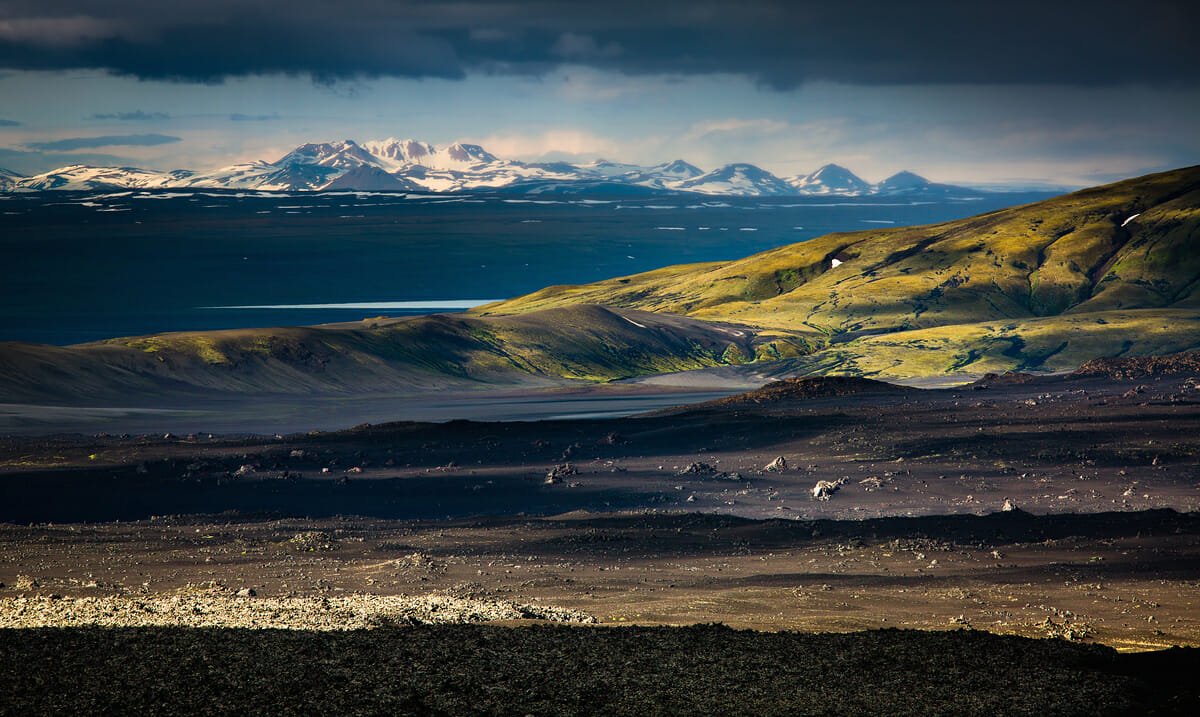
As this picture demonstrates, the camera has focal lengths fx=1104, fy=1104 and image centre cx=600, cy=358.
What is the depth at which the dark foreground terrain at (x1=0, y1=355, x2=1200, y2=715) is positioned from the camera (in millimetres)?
18547

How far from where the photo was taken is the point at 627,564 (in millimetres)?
36688

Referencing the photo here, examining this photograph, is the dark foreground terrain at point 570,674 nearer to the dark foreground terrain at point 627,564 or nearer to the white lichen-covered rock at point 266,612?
the dark foreground terrain at point 627,564

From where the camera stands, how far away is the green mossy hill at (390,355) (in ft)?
368

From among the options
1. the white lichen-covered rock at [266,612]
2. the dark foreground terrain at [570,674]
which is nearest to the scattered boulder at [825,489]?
the white lichen-covered rock at [266,612]

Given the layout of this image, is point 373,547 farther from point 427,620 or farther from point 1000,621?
point 1000,621

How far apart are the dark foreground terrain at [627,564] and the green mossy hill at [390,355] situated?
132 ft

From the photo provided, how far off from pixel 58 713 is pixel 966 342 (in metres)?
155

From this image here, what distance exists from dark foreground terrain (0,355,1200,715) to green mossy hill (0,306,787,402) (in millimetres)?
40114

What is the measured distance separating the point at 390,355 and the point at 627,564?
111 meters

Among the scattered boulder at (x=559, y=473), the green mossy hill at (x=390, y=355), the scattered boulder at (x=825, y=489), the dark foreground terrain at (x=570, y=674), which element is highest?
the dark foreground terrain at (x=570, y=674)

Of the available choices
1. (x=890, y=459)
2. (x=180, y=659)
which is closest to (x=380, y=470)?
(x=890, y=459)

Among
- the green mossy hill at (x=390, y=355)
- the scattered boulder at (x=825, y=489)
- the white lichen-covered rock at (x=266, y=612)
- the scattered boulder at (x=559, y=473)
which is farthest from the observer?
the green mossy hill at (x=390, y=355)

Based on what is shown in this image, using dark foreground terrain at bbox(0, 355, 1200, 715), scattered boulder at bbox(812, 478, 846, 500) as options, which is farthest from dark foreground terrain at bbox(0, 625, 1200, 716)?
scattered boulder at bbox(812, 478, 846, 500)

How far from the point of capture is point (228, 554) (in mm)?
38250
